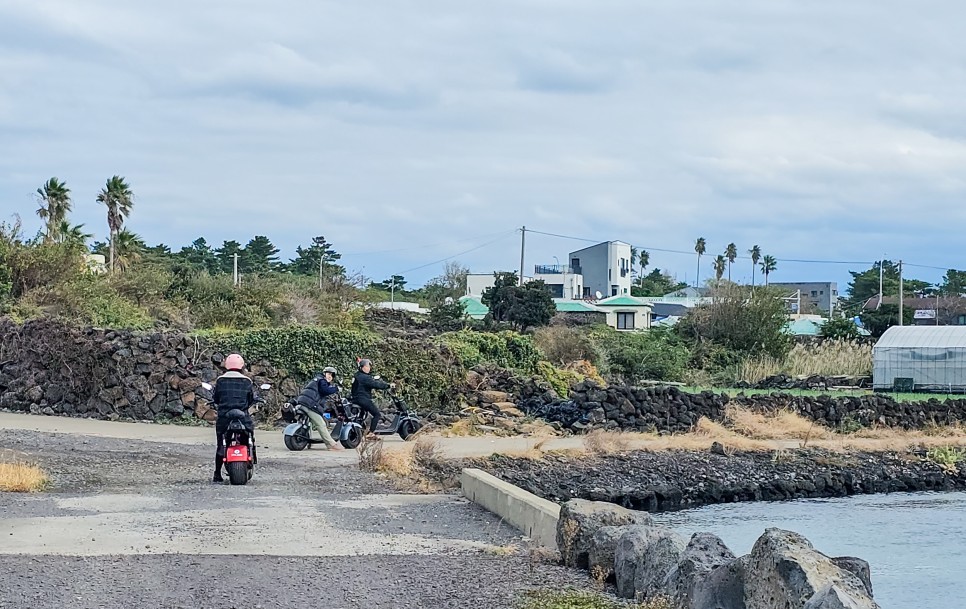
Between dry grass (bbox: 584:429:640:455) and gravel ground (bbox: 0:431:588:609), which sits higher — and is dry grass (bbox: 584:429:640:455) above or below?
below

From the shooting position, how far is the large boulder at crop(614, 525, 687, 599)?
9844mm

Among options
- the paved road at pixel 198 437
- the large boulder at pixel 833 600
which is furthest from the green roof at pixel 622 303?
the large boulder at pixel 833 600

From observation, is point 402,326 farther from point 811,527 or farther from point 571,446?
point 811,527

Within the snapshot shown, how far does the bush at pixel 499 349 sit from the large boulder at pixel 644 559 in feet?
79.3

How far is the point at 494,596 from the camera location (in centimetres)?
986

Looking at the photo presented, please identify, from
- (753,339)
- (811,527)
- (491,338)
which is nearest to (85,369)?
(491,338)

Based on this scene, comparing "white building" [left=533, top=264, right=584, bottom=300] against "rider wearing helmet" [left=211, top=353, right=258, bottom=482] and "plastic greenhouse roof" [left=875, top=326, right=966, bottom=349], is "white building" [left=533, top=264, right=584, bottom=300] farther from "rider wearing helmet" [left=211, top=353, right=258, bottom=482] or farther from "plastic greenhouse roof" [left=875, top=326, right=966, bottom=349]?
"rider wearing helmet" [left=211, top=353, right=258, bottom=482]

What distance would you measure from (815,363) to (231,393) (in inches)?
1799

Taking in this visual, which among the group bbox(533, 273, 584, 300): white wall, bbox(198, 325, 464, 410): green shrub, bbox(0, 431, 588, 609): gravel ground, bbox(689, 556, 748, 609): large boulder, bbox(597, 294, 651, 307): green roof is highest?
bbox(533, 273, 584, 300): white wall

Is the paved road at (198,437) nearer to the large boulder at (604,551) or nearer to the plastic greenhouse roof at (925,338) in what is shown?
the large boulder at (604,551)

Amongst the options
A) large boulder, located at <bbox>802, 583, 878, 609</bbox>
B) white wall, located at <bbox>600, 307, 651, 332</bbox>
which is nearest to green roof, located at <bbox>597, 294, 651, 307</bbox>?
white wall, located at <bbox>600, 307, 651, 332</bbox>

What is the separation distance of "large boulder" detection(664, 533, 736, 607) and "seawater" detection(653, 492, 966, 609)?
23.7 feet

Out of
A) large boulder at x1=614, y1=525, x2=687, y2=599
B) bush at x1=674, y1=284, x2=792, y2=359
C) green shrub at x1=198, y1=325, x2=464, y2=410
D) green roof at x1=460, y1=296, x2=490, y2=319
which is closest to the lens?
large boulder at x1=614, y1=525, x2=687, y2=599

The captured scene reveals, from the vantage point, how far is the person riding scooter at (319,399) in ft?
71.4
